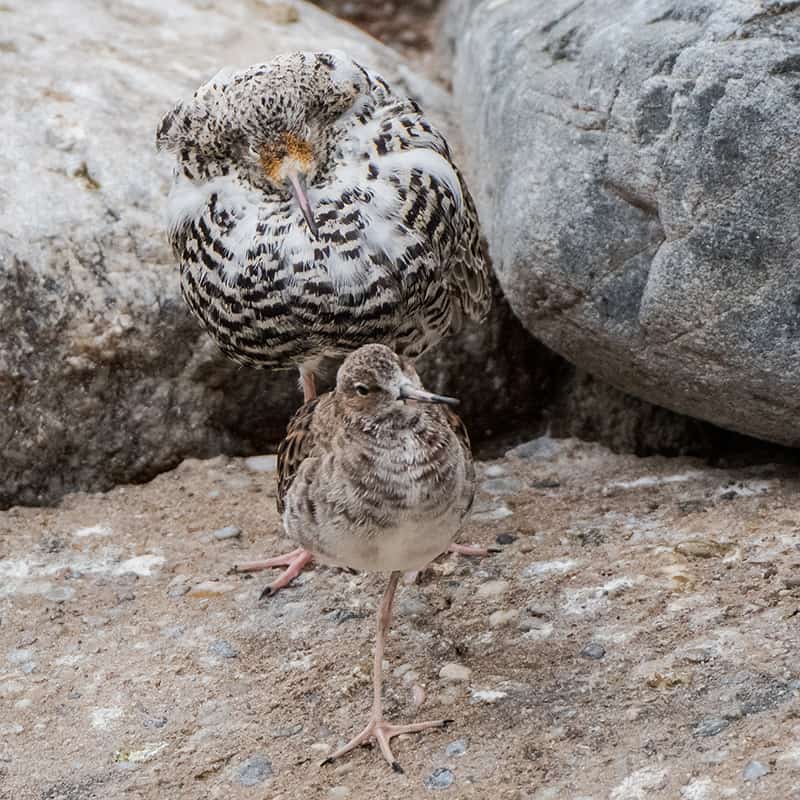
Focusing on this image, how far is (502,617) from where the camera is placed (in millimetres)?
4273

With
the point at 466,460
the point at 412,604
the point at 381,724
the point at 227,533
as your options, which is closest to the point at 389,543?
the point at 466,460

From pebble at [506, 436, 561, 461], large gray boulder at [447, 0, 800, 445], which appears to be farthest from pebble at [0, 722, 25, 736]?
pebble at [506, 436, 561, 461]

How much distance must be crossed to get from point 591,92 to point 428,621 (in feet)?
6.09

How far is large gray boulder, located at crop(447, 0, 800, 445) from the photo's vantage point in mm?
4199

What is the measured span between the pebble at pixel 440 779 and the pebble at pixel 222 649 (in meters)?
0.92

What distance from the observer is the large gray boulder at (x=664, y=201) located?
4.20 meters

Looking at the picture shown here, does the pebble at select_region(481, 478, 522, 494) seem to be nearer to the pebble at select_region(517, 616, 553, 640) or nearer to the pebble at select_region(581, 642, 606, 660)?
the pebble at select_region(517, 616, 553, 640)

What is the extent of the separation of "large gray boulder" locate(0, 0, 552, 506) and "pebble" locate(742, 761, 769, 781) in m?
2.67

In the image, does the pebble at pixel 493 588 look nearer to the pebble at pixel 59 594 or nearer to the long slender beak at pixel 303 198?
the long slender beak at pixel 303 198

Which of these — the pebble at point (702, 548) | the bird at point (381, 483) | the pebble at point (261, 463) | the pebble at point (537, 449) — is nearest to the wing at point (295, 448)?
the bird at point (381, 483)

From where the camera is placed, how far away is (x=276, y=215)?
4.57 m

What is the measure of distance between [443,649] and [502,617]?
227 millimetres

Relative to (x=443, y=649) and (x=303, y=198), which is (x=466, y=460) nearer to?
(x=443, y=649)

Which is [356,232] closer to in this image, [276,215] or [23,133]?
[276,215]
